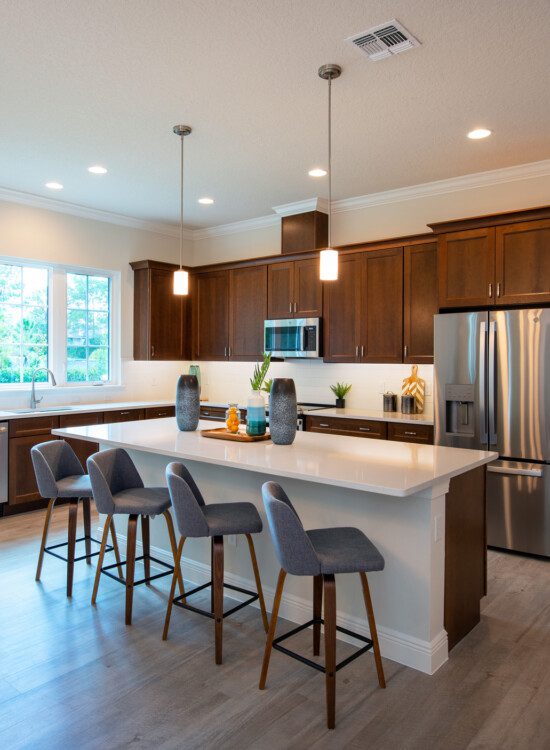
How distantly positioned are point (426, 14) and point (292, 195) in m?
2.94

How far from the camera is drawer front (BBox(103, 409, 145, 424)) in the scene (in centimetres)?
566

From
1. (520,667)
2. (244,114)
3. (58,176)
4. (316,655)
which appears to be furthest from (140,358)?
(520,667)

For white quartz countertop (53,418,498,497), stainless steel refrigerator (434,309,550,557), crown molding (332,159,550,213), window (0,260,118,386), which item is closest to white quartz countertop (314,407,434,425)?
stainless steel refrigerator (434,309,550,557)

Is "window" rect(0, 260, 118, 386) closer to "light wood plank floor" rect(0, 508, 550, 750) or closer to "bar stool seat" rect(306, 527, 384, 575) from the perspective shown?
"light wood plank floor" rect(0, 508, 550, 750)

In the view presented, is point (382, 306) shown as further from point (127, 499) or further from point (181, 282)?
point (127, 499)

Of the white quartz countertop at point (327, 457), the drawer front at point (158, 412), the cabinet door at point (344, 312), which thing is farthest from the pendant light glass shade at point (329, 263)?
the drawer front at point (158, 412)

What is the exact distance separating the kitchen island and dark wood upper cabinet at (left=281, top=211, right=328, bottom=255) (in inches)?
117

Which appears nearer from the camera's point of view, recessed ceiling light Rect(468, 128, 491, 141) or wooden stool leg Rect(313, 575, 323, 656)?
wooden stool leg Rect(313, 575, 323, 656)

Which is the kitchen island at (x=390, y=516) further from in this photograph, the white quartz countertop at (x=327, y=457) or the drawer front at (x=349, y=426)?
the drawer front at (x=349, y=426)

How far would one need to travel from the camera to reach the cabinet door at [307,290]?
5.63 metres

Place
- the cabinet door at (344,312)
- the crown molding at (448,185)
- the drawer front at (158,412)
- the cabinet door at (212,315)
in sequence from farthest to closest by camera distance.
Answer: the cabinet door at (212,315)
the drawer front at (158,412)
the cabinet door at (344,312)
the crown molding at (448,185)

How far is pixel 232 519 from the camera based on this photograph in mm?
2637

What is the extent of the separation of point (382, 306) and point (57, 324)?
3.36 m

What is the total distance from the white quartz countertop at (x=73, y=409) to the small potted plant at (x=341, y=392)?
1.88 meters
